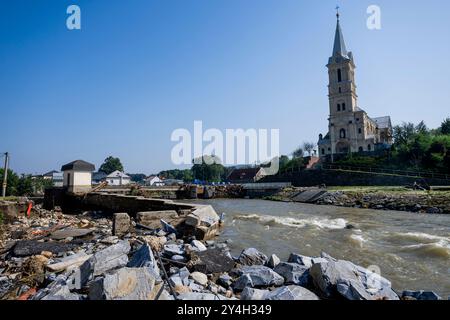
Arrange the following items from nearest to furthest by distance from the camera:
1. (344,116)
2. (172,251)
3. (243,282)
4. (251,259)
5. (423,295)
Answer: (423,295), (243,282), (251,259), (172,251), (344,116)

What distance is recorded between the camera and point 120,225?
27.0 feet

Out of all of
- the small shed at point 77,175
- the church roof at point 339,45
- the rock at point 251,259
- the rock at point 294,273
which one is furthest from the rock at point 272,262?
the church roof at point 339,45

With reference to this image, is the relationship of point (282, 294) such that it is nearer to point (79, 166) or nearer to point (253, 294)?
point (253, 294)

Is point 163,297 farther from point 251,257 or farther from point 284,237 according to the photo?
point 284,237

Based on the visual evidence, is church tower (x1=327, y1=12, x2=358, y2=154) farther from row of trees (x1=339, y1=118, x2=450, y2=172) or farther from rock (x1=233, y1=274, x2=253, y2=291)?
rock (x1=233, y1=274, x2=253, y2=291)

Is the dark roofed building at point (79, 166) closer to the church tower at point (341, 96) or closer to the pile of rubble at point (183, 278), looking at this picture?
the pile of rubble at point (183, 278)

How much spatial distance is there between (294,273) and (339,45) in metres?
74.2

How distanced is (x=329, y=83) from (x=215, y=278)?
70.8m

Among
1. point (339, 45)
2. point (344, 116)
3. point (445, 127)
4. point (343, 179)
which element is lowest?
point (343, 179)

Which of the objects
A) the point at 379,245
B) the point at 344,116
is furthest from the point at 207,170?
the point at 379,245

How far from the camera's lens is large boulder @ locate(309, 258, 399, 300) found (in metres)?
3.50

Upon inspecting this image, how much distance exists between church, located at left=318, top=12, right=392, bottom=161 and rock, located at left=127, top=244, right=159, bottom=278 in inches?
2416

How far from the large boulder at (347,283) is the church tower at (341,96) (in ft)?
202

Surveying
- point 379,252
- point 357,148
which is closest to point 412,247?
point 379,252
